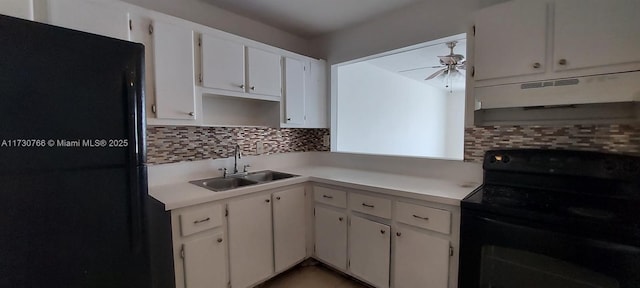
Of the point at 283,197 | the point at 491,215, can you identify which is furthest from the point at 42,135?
the point at 491,215

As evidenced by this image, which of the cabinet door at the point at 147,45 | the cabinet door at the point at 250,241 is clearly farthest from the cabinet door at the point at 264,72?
the cabinet door at the point at 250,241

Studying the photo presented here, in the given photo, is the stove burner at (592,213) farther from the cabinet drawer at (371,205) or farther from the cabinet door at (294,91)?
the cabinet door at (294,91)

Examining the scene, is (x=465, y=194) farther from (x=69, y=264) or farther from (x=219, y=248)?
(x=69, y=264)

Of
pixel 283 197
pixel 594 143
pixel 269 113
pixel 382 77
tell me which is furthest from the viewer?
pixel 382 77

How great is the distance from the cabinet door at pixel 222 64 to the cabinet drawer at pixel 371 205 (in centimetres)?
126

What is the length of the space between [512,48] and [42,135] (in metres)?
2.25

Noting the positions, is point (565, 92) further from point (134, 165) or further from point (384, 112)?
point (384, 112)

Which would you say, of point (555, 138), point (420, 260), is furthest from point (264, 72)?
point (555, 138)

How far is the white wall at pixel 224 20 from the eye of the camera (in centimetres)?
198

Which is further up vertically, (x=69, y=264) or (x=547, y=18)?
(x=547, y=18)

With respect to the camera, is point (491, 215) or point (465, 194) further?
point (465, 194)

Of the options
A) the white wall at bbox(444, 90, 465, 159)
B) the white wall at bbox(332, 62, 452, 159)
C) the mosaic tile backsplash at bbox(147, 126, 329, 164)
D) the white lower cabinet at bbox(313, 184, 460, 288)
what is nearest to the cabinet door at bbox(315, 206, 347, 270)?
the white lower cabinet at bbox(313, 184, 460, 288)

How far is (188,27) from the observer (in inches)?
70.2

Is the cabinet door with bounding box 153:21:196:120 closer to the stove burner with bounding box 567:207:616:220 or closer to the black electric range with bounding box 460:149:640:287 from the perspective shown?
the black electric range with bounding box 460:149:640:287
